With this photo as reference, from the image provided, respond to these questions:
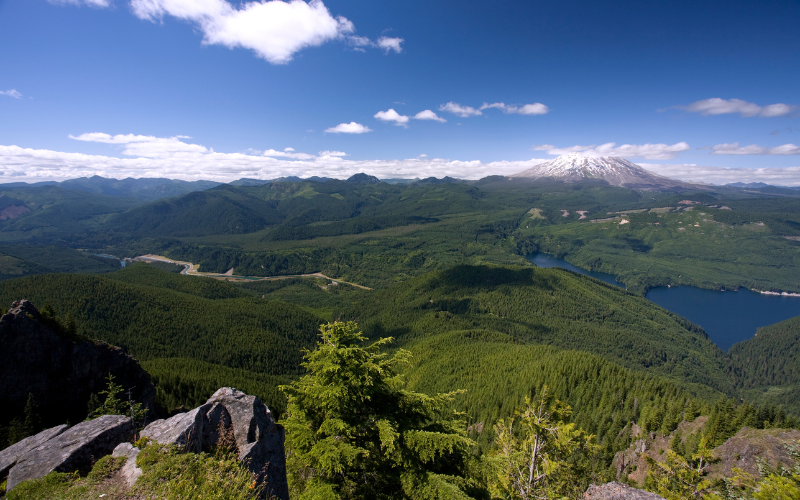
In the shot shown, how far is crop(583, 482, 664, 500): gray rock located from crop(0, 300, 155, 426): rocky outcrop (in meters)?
48.8

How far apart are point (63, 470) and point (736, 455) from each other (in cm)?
5909

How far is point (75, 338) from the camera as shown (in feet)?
150

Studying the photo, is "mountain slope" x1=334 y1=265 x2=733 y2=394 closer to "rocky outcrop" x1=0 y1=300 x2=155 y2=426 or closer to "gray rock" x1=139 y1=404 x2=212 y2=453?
"rocky outcrop" x1=0 y1=300 x2=155 y2=426

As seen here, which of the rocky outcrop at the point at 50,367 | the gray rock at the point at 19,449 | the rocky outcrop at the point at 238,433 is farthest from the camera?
the rocky outcrop at the point at 50,367

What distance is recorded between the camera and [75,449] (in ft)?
43.0

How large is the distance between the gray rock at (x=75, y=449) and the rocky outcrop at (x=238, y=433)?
107 centimetres

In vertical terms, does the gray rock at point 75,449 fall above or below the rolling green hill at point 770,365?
above

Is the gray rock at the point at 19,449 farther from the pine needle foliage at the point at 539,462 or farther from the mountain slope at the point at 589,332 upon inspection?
the mountain slope at the point at 589,332

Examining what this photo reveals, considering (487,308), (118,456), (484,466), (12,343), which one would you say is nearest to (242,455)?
(118,456)

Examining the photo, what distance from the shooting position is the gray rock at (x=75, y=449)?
1248cm

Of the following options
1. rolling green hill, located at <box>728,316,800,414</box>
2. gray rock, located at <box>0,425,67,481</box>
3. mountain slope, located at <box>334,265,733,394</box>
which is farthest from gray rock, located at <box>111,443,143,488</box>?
rolling green hill, located at <box>728,316,800,414</box>

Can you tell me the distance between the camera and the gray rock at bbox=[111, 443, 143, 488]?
461 inches

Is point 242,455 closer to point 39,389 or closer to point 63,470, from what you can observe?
point 63,470

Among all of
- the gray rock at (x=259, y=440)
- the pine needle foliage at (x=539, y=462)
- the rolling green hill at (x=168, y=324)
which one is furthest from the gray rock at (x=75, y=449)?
the rolling green hill at (x=168, y=324)
